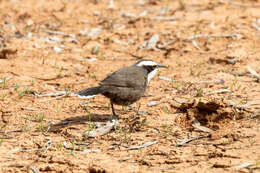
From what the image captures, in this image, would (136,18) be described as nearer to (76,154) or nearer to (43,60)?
(43,60)

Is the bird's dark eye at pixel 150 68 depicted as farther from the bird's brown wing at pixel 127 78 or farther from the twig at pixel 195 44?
the twig at pixel 195 44

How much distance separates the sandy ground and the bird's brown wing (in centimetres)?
61

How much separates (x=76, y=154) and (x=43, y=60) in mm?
4839

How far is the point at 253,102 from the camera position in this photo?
7371 millimetres

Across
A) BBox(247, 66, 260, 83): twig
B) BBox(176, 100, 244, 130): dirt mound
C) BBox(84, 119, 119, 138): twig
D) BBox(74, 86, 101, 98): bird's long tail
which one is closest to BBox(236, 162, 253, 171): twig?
BBox(176, 100, 244, 130): dirt mound

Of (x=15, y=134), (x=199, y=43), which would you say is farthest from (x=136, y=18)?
(x=15, y=134)

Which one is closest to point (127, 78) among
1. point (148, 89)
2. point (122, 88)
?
point (122, 88)

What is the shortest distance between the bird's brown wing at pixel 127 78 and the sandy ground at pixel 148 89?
1.99 feet

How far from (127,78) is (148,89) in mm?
1538

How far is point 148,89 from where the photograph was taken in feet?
29.2

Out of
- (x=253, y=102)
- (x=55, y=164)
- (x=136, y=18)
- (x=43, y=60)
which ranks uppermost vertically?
(x=136, y=18)

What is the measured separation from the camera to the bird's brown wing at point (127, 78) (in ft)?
23.7

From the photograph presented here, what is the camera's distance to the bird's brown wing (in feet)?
23.7

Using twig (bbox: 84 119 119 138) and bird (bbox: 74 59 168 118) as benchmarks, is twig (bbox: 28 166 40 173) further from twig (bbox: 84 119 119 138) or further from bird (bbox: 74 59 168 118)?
bird (bbox: 74 59 168 118)
